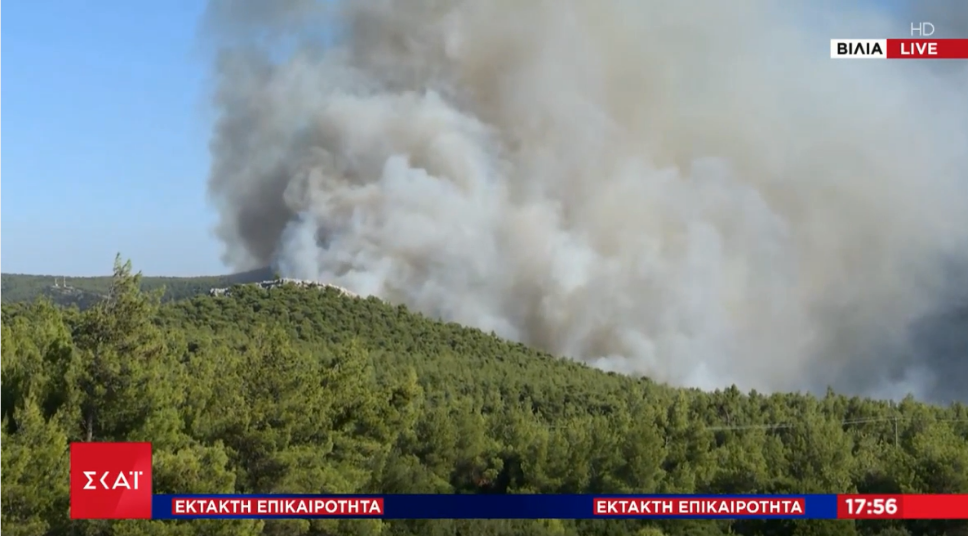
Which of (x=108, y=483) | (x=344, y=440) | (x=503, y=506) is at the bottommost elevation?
(x=503, y=506)

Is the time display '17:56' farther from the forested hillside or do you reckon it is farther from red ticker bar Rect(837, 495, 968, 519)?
the forested hillside

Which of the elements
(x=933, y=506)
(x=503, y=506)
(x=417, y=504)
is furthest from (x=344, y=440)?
(x=933, y=506)

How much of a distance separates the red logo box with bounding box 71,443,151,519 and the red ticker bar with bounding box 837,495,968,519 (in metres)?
7.07

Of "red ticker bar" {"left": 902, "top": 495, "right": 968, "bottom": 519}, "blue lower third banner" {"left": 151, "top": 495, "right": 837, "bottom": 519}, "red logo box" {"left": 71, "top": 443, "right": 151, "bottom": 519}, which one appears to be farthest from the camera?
"red ticker bar" {"left": 902, "top": 495, "right": 968, "bottom": 519}

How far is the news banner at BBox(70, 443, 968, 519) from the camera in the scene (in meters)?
11.0

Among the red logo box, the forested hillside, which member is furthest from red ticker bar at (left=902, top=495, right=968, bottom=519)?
the red logo box

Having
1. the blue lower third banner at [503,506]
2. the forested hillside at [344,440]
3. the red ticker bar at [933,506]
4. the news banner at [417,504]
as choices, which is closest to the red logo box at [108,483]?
the news banner at [417,504]

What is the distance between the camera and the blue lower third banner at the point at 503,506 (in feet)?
35.9

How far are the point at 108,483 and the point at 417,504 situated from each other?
3188 millimetres

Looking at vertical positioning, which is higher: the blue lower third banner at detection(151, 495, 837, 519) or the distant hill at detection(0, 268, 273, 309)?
the distant hill at detection(0, 268, 273, 309)

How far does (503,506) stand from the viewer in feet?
35.7

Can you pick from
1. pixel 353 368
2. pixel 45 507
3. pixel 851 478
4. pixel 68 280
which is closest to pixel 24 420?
pixel 45 507

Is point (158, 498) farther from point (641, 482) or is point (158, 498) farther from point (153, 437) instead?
point (641, 482)

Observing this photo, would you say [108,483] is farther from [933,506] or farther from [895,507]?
[933,506]
